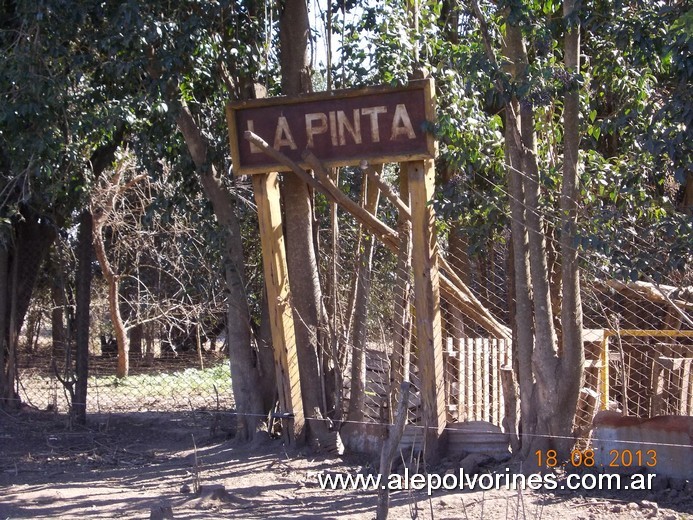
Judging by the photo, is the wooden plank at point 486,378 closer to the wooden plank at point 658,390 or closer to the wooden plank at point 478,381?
the wooden plank at point 478,381

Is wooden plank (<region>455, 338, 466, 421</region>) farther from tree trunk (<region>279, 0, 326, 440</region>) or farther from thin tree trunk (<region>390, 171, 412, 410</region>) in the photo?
tree trunk (<region>279, 0, 326, 440</region>)

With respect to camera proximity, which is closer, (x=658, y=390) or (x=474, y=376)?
(x=658, y=390)

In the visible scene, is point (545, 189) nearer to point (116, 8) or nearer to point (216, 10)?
point (216, 10)

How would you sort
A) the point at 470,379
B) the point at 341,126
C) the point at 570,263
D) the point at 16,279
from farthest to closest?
1. the point at 16,279
2. the point at 470,379
3. the point at 341,126
4. the point at 570,263

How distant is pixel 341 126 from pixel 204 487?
298 centimetres

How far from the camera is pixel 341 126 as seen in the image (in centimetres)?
700

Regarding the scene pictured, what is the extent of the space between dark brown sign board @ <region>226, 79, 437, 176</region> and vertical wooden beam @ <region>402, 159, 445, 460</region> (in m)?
0.26

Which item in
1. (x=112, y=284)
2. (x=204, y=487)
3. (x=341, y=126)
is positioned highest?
(x=341, y=126)

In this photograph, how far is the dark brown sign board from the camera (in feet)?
22.4

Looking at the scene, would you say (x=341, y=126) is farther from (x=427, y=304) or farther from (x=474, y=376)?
(x=474, y=376)

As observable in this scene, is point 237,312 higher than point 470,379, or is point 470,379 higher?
point 237,312

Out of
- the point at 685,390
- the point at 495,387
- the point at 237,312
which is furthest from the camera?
the point at 237,312

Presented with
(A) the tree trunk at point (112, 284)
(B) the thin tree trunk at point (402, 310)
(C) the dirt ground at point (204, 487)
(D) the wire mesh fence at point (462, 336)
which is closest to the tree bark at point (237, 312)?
(C) the dirt ground at point (204, 487)
